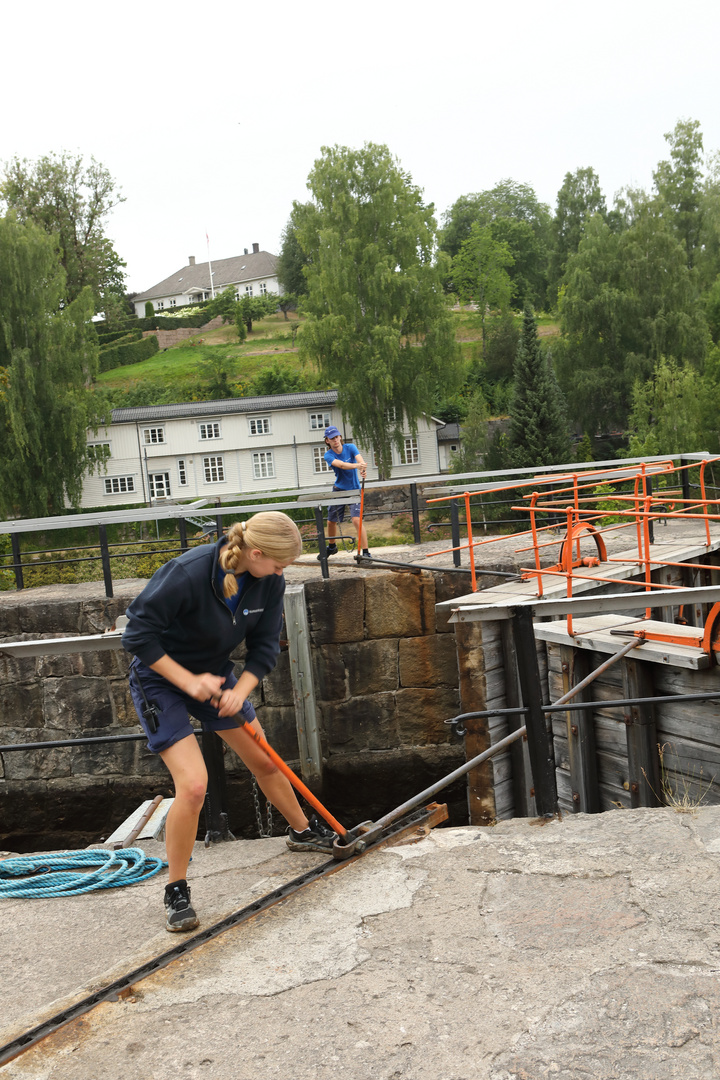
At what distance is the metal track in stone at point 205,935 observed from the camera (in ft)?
7.71

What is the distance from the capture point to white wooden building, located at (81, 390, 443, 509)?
45875 millimetres

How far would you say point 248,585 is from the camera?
123 inches

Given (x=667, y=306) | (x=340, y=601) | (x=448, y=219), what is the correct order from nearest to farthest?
1. (x=340, y=601)
2. (x=667, y=306)
3. (x=448, y=219)

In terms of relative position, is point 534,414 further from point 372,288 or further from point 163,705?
point 163,705

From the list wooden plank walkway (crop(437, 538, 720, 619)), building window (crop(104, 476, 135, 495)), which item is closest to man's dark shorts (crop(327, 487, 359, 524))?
wooden plank walkway (crop(437, 538, 720, 619))

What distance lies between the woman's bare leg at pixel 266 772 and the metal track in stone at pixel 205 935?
25cm

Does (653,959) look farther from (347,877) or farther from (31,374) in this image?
(31,374)

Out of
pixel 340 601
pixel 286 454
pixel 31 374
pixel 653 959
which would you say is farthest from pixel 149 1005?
pixel 286 454

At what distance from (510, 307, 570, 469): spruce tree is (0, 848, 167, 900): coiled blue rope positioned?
109ft

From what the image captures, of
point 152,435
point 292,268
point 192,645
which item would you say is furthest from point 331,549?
point 292,268

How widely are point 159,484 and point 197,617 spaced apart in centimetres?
4531

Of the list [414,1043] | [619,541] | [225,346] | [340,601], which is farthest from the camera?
[225,346]

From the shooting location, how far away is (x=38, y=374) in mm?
34156

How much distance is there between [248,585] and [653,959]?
67.4 inches
